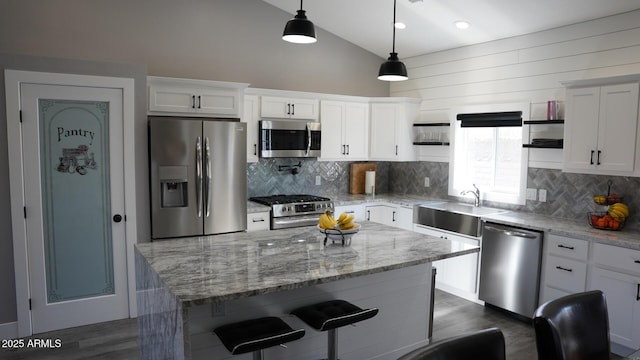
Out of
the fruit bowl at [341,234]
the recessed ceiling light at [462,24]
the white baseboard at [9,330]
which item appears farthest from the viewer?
the recessed ceiling light at [462,24]

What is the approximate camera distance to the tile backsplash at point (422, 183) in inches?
157

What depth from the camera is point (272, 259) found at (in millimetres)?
2500

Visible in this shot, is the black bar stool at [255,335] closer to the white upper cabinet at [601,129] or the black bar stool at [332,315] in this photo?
the black bar stool at [332,315]

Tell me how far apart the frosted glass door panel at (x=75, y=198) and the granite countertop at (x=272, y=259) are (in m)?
1.34

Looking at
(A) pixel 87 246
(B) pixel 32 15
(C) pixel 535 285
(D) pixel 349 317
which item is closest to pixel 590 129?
(C) pixel 535 285

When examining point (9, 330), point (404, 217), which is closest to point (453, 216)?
point (404, 217)

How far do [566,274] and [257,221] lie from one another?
2939 mm

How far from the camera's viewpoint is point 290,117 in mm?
5074

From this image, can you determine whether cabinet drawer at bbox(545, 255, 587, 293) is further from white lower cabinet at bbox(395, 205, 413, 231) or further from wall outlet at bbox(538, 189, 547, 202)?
white lower cabinet at bbox(395, 205, 413, 231)

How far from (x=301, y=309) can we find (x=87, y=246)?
2.37 meters

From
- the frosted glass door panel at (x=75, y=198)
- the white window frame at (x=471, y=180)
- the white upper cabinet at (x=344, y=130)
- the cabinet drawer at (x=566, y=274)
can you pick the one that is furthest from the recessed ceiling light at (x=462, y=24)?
the frosted glass door panel at (x=75, y=198)

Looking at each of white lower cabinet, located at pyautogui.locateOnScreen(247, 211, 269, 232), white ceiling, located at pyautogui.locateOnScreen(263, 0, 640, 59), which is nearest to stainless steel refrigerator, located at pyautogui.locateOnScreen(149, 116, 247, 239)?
white lower cabinet, located at pyautogui.locateOnScreen(247, 211, 269, 232)

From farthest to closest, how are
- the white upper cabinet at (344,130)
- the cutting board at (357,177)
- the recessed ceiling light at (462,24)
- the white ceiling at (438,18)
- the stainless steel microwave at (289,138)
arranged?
the cutting board at (357,177), the white upper cabinet at (344,130), the stainless steel microwave at (289,138), the recessed ceiling light at (462,24), the white ceiling at (438,18)

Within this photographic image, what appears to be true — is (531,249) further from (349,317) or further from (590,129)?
(349,317)
